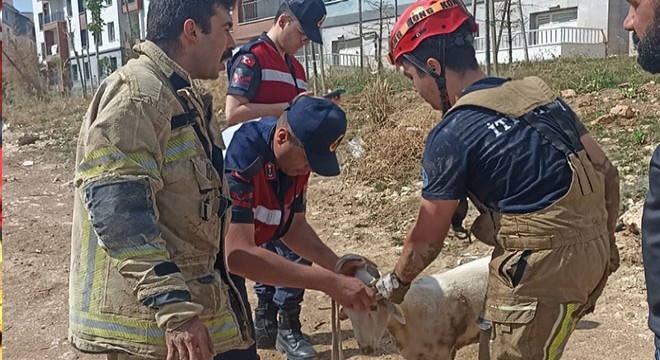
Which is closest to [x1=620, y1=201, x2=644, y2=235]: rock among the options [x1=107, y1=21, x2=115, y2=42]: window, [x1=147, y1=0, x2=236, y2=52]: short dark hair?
[x1=147, y1=0, x2=236, y2=52]: short dark hair

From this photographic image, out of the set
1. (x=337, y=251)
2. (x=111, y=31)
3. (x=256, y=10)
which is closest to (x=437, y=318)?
(x=337, y=251)

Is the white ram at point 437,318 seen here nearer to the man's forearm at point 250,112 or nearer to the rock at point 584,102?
the man's forearm at point 250,112

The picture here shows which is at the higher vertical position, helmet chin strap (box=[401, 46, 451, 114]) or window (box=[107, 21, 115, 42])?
window (box=[107, 21, 115, 42])

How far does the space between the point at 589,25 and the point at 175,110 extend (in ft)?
90.6

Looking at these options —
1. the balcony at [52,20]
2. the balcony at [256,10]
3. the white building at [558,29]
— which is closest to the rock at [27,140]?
the white building at [558,29]

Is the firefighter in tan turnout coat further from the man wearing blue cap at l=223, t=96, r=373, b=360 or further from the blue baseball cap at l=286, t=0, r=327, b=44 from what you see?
the blue baseball cap at l=286, t=0, r=327, b=44

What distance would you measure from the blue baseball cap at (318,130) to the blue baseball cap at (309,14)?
1.71m

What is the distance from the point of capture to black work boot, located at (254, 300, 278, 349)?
451 cm

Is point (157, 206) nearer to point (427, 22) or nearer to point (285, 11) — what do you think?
point (427, 22)

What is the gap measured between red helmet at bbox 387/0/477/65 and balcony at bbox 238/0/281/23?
3282 centimetres

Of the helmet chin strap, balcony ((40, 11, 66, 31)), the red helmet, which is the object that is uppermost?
balcony ((40, 11, 66, 31))

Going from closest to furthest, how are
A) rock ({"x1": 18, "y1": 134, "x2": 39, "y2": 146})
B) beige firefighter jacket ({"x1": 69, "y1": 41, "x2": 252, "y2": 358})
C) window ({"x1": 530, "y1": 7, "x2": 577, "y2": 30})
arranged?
beige firefighter jacket ({"x1": 69, "y1": 41, "x2": 252, "y2": 358}) < rock ({"x1": 18, "y1": 134, "x2": 39, "y2": 146}) < window ({"x1": 530, "y1": 7, "x2": 577, "y2": 30})

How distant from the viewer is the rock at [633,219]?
217 inches

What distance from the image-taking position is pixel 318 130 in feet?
8.61
